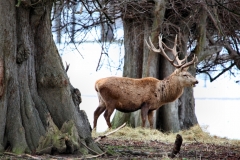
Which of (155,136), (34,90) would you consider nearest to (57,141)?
(34,90)

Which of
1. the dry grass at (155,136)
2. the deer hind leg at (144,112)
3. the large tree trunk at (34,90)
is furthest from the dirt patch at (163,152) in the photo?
the deer hind leg at (144,112)

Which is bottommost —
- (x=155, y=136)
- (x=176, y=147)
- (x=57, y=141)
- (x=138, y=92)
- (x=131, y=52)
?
(x=155, y=136)

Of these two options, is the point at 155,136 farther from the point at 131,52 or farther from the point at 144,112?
the point at 131,52

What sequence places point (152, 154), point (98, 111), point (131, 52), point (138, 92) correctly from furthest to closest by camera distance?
point (131, 52)
point (98, 111)
point (138, 92)
point (152, 154)

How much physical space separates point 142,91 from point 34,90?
244 inches

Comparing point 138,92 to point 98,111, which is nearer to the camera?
point 138,92

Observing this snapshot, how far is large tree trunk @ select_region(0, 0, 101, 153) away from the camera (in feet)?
22.6

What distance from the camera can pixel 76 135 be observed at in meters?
7.10

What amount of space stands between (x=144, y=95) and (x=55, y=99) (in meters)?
6.13

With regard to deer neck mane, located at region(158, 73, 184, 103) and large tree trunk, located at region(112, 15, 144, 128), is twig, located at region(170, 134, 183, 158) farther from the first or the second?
large tree trunk, located at region(112, 15, 144, 128)

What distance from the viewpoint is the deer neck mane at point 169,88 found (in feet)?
44.4

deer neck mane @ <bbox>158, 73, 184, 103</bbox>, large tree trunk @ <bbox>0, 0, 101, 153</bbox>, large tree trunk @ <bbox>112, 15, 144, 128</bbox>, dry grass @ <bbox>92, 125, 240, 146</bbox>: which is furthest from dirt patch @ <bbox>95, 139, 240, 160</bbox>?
large tree trunk @ <bbox>112, 15, 144, 128</bbox>

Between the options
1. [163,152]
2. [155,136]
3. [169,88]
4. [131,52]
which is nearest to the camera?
[163,152]

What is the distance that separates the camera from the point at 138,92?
13.2 m
